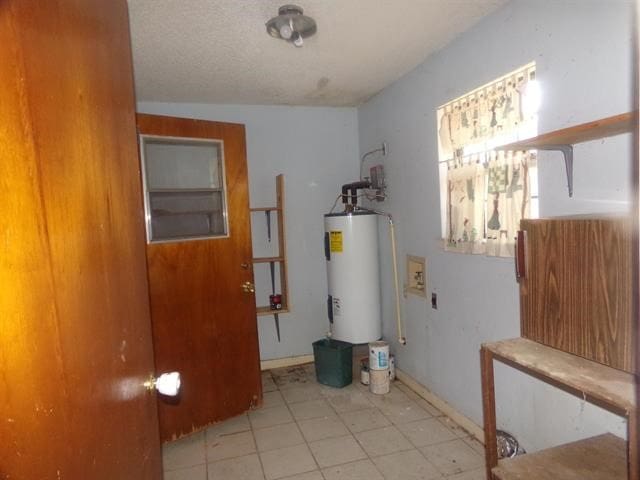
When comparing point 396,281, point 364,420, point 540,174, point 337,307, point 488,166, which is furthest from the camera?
point 337,307

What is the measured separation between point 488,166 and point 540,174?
33 centimetres

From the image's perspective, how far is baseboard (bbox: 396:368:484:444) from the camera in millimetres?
2324

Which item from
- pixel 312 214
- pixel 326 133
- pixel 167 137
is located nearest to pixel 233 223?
pixel 167 137

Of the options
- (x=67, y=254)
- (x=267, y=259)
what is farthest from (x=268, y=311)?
(x=67, y=254)

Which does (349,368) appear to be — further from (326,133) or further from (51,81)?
(51,81)

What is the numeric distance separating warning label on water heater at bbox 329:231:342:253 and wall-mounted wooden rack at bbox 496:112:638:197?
164 centimetres

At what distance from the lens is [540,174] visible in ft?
5.79

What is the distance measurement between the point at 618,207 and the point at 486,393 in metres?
0.83

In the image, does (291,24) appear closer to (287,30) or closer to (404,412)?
(287,30)

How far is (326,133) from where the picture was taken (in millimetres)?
3617

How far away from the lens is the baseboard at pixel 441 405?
232 centimetres

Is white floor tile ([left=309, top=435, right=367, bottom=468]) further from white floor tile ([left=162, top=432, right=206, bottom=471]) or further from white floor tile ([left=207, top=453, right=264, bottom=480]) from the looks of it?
white floor tile ([left=162, top=432, right=206, bottom=471])

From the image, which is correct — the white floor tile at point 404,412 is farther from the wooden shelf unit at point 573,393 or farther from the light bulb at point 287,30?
the light bulb at point 287,30

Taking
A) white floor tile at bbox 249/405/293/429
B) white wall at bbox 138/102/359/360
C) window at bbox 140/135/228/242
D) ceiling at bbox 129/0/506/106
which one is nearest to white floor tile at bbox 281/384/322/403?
white floor tile at bbox 249/405/293/429
